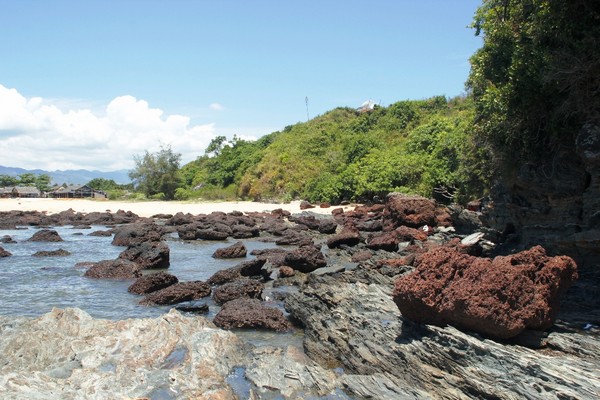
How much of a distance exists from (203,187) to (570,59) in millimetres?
53152

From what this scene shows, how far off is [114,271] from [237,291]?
223 inches

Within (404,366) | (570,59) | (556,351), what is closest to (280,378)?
(404,366)

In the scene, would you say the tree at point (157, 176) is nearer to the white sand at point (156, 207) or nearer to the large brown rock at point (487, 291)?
the white sand at point (156, 207)

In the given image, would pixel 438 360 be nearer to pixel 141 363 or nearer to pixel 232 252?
pixel 141 363

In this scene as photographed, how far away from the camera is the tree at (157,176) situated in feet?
194

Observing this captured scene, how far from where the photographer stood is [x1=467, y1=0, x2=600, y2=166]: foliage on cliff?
10.7 meters

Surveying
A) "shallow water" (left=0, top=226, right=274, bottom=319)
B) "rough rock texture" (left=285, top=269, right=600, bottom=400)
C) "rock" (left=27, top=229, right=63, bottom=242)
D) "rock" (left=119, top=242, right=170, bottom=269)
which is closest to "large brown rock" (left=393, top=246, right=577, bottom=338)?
"rough rock texture" (left=285, top=269, right=600, bottom=400)

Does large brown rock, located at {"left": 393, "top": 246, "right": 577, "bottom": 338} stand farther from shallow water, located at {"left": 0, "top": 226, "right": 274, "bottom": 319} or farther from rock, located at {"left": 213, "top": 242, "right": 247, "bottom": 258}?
rock, located at {"left": 213, "top": 242, "right": 247, "bottom": 258}

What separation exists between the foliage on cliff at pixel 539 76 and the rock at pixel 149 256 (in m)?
11.7

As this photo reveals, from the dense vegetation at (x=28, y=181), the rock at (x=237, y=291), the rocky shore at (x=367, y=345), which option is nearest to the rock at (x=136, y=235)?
the rock at (x=237, y=291)

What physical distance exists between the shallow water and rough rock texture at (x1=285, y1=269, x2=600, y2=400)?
4.69m

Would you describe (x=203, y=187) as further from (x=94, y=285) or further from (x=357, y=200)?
(x=94, y=285)

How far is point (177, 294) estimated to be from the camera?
13.2 meters

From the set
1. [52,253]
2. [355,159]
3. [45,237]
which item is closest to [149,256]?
[52,253]
